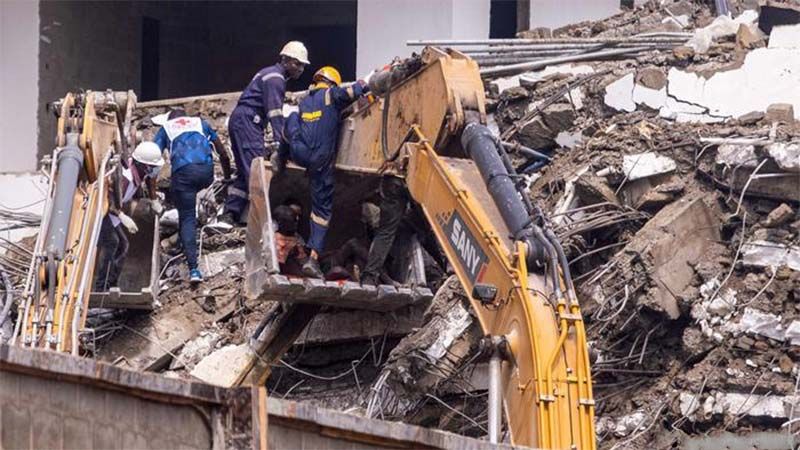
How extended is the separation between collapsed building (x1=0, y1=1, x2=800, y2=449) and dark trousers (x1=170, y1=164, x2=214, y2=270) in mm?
377

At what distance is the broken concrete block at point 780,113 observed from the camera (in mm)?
13133

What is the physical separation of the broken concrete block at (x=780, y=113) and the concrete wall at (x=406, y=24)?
5.73 metres

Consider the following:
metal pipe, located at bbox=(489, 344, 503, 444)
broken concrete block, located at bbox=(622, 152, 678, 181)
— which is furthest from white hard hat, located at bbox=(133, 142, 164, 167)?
metal pipe, located at bbox=(489, 344, 503, 444)

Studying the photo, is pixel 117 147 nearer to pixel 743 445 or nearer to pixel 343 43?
pixel 743 445

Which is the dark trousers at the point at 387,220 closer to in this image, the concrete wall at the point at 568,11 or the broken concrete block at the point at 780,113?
the broken concrete block at the point at 780,113

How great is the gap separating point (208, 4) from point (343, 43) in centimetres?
174

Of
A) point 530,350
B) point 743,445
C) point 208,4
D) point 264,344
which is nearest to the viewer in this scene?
point 530,350

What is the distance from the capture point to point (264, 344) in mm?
12109

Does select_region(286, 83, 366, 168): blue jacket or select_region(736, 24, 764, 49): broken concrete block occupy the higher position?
select_region(736, 24, 764, 49): broken concrete block

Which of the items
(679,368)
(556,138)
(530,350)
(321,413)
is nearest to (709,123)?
(556,138)

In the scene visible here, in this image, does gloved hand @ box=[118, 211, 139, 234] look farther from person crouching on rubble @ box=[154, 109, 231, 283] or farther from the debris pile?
the debris pile

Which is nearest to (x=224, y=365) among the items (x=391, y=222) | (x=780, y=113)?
(x=391, y=222)

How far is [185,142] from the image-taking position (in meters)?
13.6

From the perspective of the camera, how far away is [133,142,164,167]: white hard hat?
526 inches
